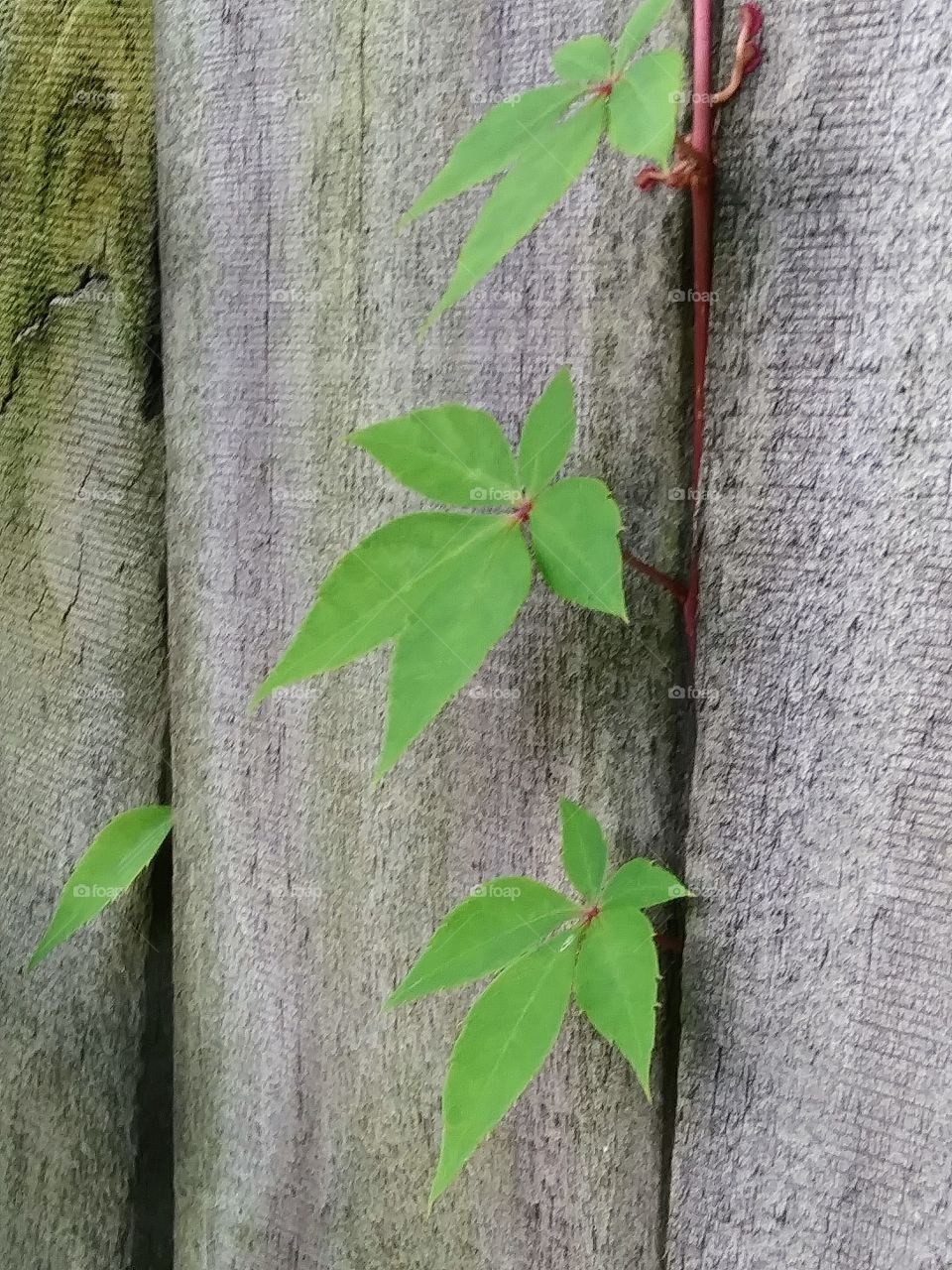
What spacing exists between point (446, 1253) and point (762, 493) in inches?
18.3

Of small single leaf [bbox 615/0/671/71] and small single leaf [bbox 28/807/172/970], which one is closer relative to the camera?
small single leaf [bbox 615/0/671/71]

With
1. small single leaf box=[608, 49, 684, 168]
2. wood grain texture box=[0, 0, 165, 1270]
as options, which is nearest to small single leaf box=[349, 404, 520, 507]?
Answer: small single leaf box=[608, 49, 684, 168]

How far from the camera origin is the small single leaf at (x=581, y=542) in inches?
16.4

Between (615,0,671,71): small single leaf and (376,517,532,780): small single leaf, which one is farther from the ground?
(615,0,671,71): small single leaf

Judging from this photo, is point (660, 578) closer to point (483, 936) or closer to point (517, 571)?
point (517, 571)

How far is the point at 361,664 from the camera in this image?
58 centimetres

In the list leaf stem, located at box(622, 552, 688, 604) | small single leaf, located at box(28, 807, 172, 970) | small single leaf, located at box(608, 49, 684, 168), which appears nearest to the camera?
small single leaf, located at box(608, 49, 684, 168)

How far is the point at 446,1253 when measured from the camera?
58 cm

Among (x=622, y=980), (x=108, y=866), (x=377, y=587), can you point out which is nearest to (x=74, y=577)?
(x=108, y=866)

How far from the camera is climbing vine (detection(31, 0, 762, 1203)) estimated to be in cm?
41

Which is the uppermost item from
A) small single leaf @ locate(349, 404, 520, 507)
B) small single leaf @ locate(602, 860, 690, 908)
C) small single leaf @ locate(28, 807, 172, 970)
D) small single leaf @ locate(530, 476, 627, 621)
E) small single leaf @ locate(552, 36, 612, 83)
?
small single leaf @ locate(552, 36, 612, 83)

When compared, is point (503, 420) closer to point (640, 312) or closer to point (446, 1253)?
point (640, 312)

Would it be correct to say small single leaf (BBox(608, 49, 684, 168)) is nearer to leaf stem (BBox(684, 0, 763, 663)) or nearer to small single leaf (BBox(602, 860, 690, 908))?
leaf stem (BBox(684, 0, 763, 663))

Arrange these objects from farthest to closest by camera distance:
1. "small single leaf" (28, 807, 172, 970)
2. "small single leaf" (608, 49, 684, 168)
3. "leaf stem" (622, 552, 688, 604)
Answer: "small single leaf" (28, 807, 172, 970) → "leaf stem" (622, 552, 688, 604) → "small single leaf" (608, 49, 684, 168)
